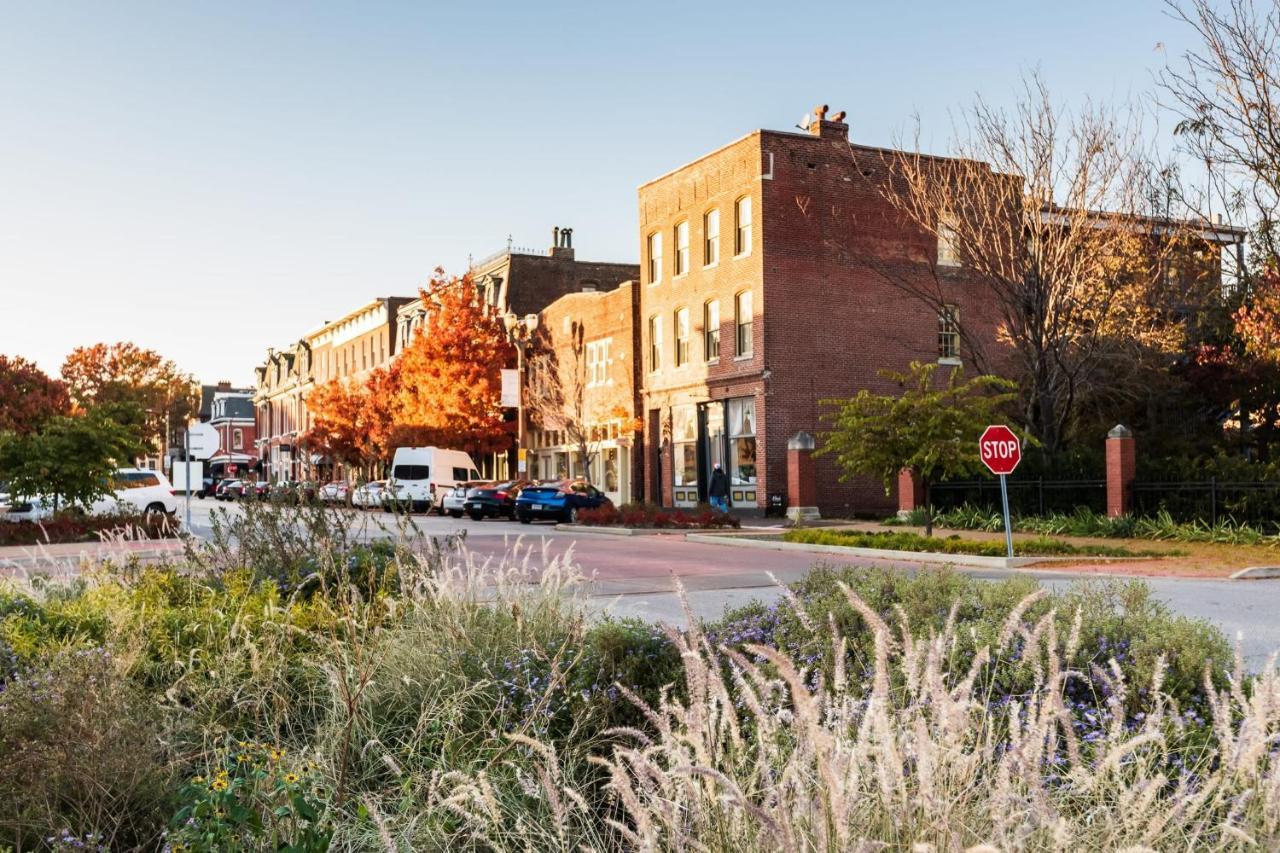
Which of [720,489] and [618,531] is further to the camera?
[720,489]

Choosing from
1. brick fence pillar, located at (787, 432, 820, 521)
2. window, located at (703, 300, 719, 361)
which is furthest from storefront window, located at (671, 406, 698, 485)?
brick fence pillar, located at (787, 432, 820, 521)

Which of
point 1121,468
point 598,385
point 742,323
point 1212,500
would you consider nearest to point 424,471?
point 598,385

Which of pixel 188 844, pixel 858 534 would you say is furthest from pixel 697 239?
pixel 188 844

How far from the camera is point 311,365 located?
97.4 m

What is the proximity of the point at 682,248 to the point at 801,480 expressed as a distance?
11.3 metres

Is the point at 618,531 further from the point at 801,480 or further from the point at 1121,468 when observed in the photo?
the point at 1121,468

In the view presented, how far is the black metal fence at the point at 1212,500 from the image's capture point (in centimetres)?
2406

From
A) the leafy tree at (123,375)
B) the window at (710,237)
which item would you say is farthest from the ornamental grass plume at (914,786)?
the leafy tree at (123,375)

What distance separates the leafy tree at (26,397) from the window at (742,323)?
64.0 ft

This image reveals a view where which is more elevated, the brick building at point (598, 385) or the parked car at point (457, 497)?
the brick building at point (598, 385)

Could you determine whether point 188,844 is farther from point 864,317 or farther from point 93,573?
point 864,317

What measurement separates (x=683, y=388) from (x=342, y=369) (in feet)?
170

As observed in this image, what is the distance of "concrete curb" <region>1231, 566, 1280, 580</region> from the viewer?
59.0 ft

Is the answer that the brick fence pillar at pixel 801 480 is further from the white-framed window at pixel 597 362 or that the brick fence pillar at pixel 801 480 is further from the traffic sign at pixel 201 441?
the traffic sign at pixel 201 441
